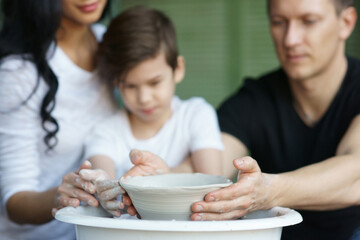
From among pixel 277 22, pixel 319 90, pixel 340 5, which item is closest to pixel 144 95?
pixel 277 22

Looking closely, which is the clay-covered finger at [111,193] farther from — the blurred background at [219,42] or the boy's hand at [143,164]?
the blurred background at [219,42]

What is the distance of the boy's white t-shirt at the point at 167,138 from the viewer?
1.94 meters

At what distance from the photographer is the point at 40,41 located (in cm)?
190

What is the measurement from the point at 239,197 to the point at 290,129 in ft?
3.52

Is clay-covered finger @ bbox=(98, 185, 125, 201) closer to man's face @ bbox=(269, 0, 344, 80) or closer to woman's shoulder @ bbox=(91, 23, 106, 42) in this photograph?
woman's shoulder @ bbox=(91, 23, 106, 42)

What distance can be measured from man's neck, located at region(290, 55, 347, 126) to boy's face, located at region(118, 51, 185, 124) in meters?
0.65

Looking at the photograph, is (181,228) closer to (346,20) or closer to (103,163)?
(103,163)

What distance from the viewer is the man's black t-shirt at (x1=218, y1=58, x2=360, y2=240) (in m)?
2.12

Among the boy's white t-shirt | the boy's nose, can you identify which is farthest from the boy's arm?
the boy's nose

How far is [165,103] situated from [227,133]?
0.41 meters

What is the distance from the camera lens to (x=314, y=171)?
1.58 meters

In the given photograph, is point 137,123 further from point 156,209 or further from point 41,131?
point 156,209

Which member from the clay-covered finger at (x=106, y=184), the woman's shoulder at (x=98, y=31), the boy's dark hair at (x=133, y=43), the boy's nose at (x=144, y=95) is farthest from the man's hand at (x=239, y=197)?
the woman's shoulder at (x=98, y=31)

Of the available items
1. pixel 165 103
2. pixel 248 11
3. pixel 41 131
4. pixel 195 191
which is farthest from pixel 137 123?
pixel 248 11
